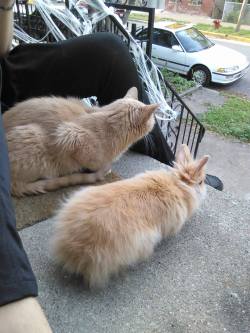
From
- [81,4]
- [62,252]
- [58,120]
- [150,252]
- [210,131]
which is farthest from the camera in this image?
[210,131]

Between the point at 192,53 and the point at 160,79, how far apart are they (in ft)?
16.4

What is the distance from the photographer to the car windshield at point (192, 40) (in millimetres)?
6918

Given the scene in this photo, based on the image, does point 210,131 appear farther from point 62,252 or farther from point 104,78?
point 62,252

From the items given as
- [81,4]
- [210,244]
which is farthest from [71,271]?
[81,4]

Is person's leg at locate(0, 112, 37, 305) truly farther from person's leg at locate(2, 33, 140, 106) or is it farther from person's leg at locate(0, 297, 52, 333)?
person's leg at locate(2, 33, 140, 106)

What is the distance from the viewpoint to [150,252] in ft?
3.81

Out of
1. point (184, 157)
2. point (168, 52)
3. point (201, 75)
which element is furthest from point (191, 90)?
point (184, 157)

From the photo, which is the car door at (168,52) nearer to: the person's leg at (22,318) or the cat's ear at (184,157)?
the cat's ear at (184,157)

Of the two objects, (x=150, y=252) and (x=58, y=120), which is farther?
(x=58, y=120)

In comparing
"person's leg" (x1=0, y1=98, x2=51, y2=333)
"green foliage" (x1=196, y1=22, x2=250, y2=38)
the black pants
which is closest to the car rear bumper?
"green foliage" (x1=196, y1=22, x2=250, y2=38)

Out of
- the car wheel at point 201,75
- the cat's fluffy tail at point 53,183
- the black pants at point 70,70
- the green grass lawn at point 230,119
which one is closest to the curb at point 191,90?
the car wheel at point 201,75

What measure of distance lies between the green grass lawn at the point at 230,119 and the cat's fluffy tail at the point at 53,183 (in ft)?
13.7

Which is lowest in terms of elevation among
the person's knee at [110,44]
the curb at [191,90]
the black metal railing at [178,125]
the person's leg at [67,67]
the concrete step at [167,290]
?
the curb at [191,90]

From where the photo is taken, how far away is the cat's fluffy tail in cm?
141
